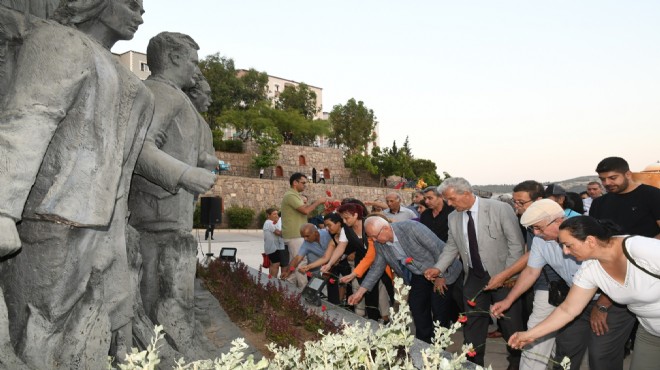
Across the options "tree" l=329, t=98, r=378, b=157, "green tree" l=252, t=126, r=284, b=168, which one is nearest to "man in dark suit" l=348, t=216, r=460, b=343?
"green tree" l=252, t=126, r=284, b=168

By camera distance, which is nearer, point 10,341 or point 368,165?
point 10,341

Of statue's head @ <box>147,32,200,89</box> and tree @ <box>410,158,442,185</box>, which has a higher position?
tree @ <box>410,158,442,185</box>

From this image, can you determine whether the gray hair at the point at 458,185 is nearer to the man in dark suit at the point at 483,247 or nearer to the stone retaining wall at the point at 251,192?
the man in dark suit at the point at 483,247

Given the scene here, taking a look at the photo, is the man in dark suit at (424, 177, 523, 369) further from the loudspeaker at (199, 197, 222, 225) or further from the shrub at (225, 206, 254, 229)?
the shrub at (225, 206, 254, 229)

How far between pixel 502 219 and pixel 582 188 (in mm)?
6608

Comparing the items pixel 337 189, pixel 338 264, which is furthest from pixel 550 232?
pixel 337 189

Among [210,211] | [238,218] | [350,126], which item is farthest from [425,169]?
[210,211]

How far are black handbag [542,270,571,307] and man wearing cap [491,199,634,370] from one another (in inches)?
2.2

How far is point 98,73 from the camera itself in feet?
7.47

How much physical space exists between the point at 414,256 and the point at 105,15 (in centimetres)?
420

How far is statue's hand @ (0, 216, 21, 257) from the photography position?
182cm

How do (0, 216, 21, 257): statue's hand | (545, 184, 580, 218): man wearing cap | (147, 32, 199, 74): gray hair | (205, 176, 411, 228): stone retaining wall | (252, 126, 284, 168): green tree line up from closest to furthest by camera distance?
(0, 216, 21, 257): statue's hand → (147, 32, 199, 74): gray hair → (545, 184, 580, 218): man wearing cap → (205, 176, 411, 228): stone retaining wall → (252, 126, 284, 168): green tree

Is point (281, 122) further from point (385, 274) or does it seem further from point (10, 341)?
point (10, 341)

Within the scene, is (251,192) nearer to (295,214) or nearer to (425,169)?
(295,214)
